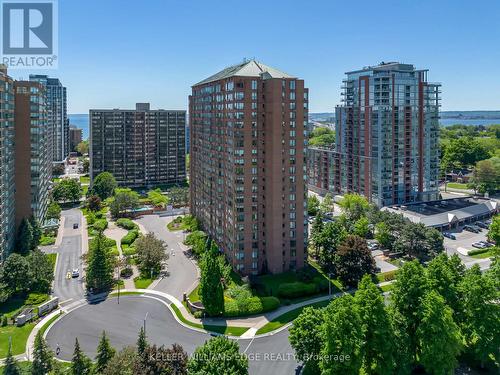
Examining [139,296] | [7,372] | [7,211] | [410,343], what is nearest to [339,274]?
[410,343]

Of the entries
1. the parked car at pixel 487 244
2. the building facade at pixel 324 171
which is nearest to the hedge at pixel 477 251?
the parked car at pixel 487 244

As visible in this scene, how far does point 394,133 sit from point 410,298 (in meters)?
72.5

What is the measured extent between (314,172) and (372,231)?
46.5 m

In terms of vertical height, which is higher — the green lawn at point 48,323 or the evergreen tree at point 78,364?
the evergreen tree at point 78,364

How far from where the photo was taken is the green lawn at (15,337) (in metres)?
43.4

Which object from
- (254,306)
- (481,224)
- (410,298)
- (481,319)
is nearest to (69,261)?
(254,306)

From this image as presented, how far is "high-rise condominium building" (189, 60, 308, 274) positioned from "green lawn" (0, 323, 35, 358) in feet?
101

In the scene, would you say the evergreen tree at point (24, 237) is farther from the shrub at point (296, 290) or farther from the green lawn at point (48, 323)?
the shrub at point (296, 290)

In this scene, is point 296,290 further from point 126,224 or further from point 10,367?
point 126,224

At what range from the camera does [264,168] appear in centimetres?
6419

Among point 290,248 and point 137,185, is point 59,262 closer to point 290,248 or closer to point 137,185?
point 290,248

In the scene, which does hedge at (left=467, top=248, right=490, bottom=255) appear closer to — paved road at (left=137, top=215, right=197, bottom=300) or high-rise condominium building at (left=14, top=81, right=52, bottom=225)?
paved road at (left=137, top=215, right=197, bottom=300)

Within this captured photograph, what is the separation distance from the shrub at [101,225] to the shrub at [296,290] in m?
54.4

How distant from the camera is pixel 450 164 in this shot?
6102 inches
